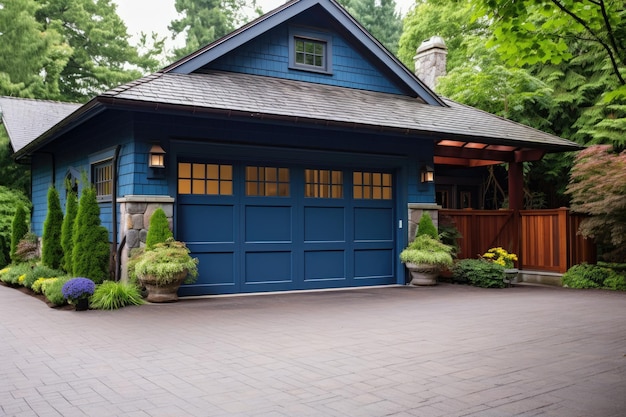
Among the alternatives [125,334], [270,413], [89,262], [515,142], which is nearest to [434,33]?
[515,142]

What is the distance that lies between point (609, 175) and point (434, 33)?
14.0 meters

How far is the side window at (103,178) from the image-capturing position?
1095 cm

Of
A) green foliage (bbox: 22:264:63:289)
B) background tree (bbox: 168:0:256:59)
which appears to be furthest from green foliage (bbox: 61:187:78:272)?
background tree (bbox: 168:0:256:59)

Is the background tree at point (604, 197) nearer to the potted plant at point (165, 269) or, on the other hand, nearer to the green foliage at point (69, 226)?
the potted plant at point (165, 269)

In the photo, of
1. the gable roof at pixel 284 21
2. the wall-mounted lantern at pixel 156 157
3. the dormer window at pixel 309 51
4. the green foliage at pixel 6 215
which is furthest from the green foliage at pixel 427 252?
the green foliage at pixel 6 215

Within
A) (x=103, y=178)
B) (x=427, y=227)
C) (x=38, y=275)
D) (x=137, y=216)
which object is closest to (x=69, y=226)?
(x=103, y=178)

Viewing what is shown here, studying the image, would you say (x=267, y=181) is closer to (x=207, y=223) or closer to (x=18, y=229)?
(x=207, y=223)

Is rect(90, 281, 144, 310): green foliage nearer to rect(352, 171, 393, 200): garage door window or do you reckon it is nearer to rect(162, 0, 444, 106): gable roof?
rect(162, 0, 444, 106): gable roof

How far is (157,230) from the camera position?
9.45 metres

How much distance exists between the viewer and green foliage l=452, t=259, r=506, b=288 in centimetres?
1216

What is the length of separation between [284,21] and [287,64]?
0.87 m

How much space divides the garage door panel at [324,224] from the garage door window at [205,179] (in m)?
1.67

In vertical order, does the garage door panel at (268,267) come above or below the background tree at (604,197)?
below

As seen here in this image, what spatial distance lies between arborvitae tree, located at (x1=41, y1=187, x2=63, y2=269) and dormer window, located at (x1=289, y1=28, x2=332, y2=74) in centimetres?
562
